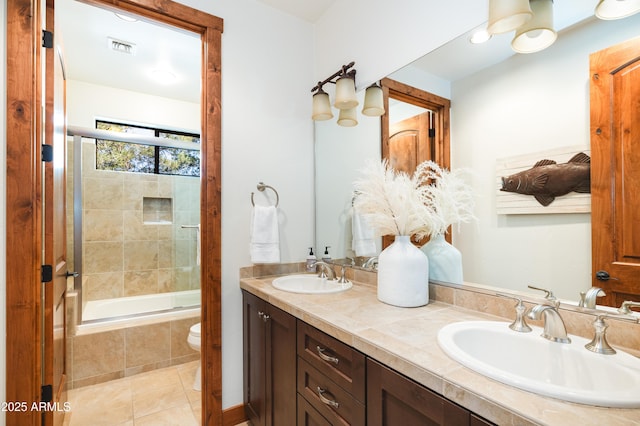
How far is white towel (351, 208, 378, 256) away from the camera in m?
1.80

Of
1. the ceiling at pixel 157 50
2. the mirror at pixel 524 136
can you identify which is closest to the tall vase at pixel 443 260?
the mirror at pixel 524 136

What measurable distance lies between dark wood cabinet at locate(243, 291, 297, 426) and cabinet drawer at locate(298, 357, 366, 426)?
3.3 inches

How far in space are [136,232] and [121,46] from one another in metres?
1.71

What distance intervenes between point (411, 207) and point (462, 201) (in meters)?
0.21

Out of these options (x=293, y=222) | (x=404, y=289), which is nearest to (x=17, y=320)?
(x=293, y=222)

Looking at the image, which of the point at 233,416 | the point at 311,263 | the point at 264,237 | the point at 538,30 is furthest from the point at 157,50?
the point at 233,416

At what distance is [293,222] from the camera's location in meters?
2.15

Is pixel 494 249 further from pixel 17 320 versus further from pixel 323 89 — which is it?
pixel 17 320

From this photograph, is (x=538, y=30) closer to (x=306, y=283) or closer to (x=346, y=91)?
(x=346, y=91)

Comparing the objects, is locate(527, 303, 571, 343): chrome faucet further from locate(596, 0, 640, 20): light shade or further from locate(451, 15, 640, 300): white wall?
locate(596, 0, 640, 20): light shade

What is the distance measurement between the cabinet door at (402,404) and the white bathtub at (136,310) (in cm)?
214

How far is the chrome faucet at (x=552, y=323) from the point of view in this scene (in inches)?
34.3

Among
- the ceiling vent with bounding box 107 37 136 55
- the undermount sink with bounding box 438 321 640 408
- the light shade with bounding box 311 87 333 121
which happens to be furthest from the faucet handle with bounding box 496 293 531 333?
the ceiling vent with bounding box 107 37 136 55

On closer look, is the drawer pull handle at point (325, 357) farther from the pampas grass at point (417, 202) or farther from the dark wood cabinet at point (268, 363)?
the pampas grass at point (417, 202)
